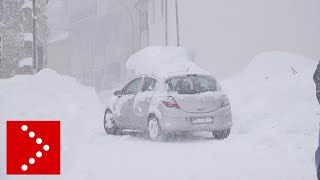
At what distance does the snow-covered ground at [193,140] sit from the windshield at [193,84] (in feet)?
3.77

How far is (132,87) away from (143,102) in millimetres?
1374

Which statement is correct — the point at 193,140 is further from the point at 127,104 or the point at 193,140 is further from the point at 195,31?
the point at 195,31

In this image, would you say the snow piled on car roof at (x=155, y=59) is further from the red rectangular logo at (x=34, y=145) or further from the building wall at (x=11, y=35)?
the red rectangular logo at (x=34, y=145)

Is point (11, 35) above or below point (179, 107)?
above

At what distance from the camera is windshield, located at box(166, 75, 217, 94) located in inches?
495

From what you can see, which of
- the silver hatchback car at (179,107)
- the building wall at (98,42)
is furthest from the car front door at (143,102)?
the building wall at (98,42)

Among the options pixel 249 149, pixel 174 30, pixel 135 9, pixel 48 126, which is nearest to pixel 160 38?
pixel 174 30

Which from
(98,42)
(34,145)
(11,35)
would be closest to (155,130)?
(34,145)

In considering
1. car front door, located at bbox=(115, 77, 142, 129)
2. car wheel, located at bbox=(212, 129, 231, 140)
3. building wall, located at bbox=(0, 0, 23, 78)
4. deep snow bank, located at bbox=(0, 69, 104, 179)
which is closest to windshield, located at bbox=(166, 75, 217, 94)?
car wheel, located at bbox=(212, 129, 231, 140)

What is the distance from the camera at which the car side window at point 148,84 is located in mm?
13146

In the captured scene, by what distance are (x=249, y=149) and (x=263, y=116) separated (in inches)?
168

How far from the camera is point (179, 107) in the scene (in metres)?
12.2

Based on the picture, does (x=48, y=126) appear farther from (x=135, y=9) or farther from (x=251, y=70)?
(x=135, y=9)

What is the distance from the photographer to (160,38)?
4247cm
